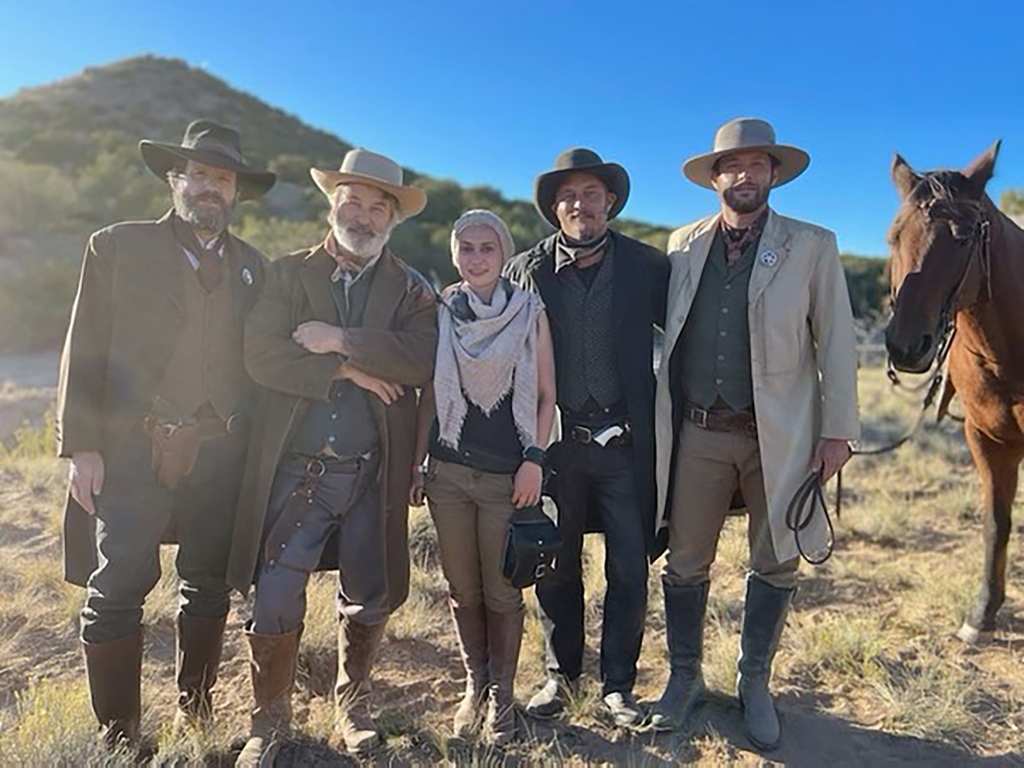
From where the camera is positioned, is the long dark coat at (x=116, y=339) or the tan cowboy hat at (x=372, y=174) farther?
the tan cowboy hat at (x=372, y=174)

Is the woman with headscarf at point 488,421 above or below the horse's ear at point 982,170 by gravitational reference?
below

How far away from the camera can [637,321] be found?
3.35 metres

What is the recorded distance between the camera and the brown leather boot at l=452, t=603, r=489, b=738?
11.0 ft

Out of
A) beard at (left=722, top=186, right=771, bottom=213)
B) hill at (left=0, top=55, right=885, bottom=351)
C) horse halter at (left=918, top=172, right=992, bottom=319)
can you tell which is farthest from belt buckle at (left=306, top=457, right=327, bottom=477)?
hill at (left=0, top=55, right=885, bottom=351)

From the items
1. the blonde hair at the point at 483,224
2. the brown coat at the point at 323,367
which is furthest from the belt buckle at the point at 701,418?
the brown coat at the point at 323,367

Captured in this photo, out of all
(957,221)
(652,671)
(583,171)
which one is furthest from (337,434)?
(957,221)

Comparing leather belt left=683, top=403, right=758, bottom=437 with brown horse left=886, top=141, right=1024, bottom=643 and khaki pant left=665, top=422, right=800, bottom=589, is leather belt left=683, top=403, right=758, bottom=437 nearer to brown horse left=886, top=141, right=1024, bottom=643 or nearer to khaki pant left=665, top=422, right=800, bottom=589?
khaki pant left=665, top=422, right=800, bottom=589

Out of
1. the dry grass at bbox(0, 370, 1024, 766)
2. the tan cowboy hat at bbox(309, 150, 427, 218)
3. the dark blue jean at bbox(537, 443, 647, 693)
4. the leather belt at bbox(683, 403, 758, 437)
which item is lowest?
the dry grass at bbox(0, 370, 1024, 766)

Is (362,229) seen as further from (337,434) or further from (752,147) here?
(752,147)

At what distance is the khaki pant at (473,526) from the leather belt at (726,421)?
91 cm

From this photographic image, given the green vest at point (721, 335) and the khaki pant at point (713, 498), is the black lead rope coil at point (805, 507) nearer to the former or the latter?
→ the khaki pant at point (713, 498)

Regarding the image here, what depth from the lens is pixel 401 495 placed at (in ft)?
10.7

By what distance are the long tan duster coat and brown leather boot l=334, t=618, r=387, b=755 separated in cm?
188

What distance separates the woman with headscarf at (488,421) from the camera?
3.12m
